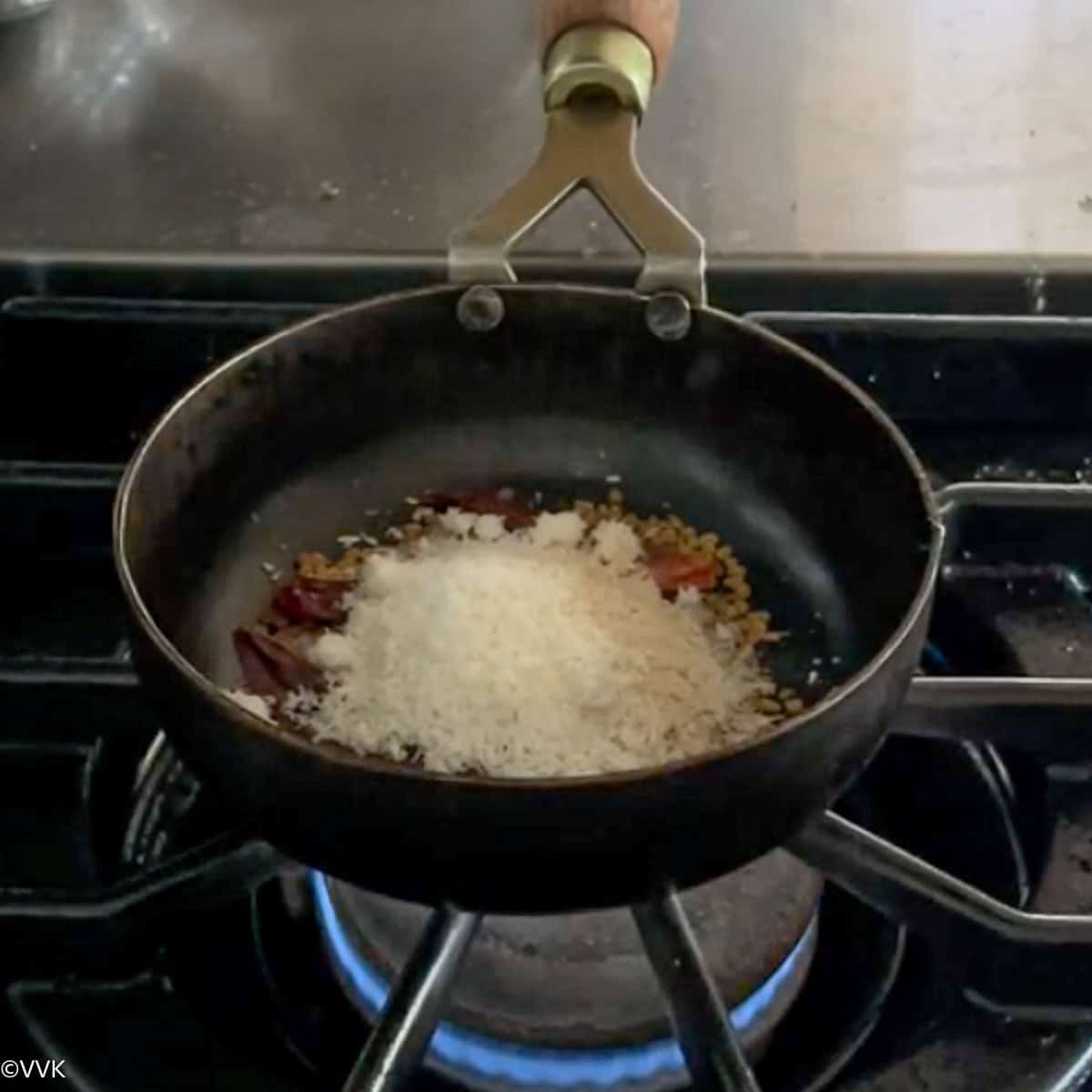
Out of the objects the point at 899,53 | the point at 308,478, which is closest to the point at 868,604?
the point at 308,478

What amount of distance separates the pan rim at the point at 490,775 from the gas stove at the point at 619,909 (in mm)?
35

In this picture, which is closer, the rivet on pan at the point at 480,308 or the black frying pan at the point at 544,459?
the black frying pan at the point at 544,459

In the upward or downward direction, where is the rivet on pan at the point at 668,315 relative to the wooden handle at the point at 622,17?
downward

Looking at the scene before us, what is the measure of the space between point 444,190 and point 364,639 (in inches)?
7.2

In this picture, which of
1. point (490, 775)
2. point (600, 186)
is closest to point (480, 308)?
point (600, 186)

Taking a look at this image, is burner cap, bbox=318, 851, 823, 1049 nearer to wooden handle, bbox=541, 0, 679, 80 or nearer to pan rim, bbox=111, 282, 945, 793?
pan rim, bbox=111, 282, 945, 793

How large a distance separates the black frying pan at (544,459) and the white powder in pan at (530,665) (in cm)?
3

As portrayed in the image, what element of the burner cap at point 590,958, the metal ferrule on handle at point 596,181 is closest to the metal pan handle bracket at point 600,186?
the metal ferrule on handle at point 596,181

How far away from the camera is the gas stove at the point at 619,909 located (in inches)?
15.7

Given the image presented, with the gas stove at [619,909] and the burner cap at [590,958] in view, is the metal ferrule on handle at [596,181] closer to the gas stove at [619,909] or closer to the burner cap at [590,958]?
the gas stove at [619,909]

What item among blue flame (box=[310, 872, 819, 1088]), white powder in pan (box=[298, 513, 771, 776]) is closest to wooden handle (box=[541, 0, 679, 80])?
white powder in pan (box=[298, 513, 771, 776])

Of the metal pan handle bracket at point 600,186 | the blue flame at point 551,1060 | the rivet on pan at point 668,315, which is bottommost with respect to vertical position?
the blue flame at point 551,1060

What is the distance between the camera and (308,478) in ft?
1.70

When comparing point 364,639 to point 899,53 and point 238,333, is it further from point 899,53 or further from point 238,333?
point 899,53
